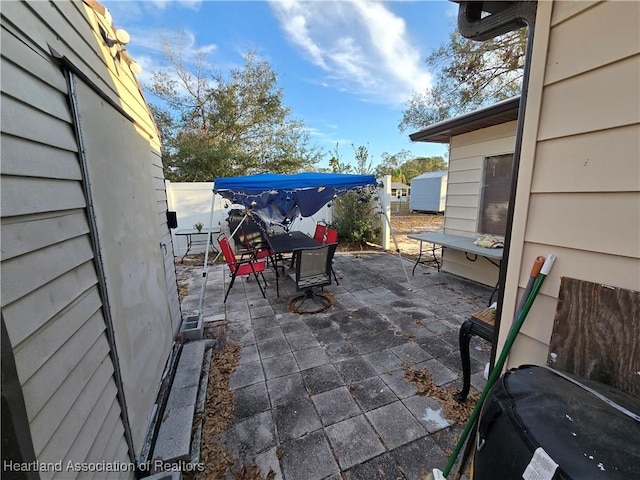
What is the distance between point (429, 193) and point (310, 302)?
16.1m

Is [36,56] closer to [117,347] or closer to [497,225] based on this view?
[117,347]

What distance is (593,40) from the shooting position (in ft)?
3.16

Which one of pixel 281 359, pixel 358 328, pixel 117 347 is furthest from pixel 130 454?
pixel 358 328

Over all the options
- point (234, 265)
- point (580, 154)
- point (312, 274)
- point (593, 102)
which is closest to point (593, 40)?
point (593, 102)

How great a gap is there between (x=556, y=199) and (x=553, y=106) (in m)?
0.40

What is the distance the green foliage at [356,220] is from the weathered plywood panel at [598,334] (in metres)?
6.46

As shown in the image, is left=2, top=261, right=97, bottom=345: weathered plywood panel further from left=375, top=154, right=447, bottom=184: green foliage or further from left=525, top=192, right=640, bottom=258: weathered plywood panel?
left=375, top=154, right=447, bottom=184: green foliage

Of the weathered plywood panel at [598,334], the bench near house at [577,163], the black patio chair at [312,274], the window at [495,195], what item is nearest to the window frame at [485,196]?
the window at [495,195]

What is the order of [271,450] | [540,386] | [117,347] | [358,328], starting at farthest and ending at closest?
[358,328]
[271,450]
[117,347]
[540,386]

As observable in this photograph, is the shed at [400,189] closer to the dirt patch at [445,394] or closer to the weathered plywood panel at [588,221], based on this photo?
the dirt patch at [445,394]

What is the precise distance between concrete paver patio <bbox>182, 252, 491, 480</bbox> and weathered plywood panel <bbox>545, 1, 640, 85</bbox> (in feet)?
7.25

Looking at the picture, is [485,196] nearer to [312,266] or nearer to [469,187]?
[469,187]

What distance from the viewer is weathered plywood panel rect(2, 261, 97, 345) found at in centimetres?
80

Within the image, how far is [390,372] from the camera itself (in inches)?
96.9
